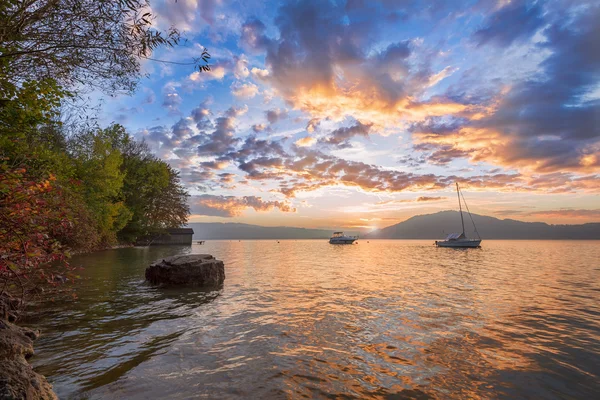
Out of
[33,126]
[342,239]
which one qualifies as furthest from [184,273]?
[342,239]

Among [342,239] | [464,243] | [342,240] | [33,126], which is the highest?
[33,126]

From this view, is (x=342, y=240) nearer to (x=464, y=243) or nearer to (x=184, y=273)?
(x=464, y=243)

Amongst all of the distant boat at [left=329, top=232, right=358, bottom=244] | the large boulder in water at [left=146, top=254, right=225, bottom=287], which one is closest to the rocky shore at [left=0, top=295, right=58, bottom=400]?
the large boulder in water at [left=146, top=254, right=225, bottom=287]

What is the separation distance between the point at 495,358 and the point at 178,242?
265 feet

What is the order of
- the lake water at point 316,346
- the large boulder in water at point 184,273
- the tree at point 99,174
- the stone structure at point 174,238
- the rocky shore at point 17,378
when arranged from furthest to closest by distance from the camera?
the stone structure at point 174,238 < the tree at point 99,174 < the large boulder in water at point 184,273 < the lake water at point 316,346 < the rocky shore at point 17,378

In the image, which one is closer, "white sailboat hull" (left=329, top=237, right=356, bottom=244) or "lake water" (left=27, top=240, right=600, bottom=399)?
"lake water" (left=27, top=240, right=600, bottom=399)

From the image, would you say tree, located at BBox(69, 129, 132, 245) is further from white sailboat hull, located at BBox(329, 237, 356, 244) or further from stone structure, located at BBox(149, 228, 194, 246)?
white sailboat hull, located at BBox(329, 237, 356, 244)

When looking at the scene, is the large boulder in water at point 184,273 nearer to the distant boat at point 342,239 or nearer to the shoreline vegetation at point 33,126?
the shoreline vegetation at point 33,126

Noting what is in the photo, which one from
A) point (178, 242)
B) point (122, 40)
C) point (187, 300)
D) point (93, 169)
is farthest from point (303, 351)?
point (178, 242)

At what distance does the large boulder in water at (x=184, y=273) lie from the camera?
53.0 ft

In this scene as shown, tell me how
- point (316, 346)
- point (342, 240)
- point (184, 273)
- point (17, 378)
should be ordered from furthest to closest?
point (342, 240) → point (184, 273) → point (316, 346) → point (17, 378)

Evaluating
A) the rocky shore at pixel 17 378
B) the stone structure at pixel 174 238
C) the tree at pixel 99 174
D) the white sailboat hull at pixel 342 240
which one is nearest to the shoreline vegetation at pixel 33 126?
the rocky shore at pixel 17 378

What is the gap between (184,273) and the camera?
53.1 feet

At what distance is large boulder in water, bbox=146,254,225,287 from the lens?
1614 centimetres
